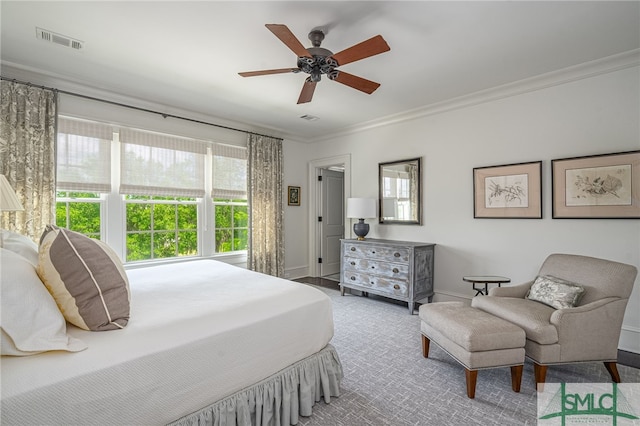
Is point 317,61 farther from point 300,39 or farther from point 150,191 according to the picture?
point 150,191

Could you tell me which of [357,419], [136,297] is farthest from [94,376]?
[357,419]

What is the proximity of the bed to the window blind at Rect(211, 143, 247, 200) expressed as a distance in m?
2.51

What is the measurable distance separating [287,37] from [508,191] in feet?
9.66

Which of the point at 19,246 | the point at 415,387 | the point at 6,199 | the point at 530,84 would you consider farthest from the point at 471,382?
the point at 6,199

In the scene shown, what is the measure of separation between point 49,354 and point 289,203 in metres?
4.43

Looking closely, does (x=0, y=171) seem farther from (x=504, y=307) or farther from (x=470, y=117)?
(x=470, y=117)

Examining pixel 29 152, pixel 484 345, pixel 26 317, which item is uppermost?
pixel 29 152

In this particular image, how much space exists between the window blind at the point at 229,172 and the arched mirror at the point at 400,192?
2.19 meters

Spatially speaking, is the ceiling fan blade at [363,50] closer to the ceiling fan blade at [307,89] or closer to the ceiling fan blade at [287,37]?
the ceiling fan blade at [287,37]

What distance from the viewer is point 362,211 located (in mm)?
4449

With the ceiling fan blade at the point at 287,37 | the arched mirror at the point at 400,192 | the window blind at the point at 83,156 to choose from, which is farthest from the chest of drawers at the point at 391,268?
the window blind at the point at 83,156

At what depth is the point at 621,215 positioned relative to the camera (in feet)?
9.13

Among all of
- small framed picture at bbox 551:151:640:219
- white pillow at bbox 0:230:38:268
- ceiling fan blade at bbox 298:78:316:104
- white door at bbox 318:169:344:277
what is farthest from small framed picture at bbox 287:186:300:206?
white pillow at bbox 0:230:38:268

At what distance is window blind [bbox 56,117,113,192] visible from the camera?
3.27 m
